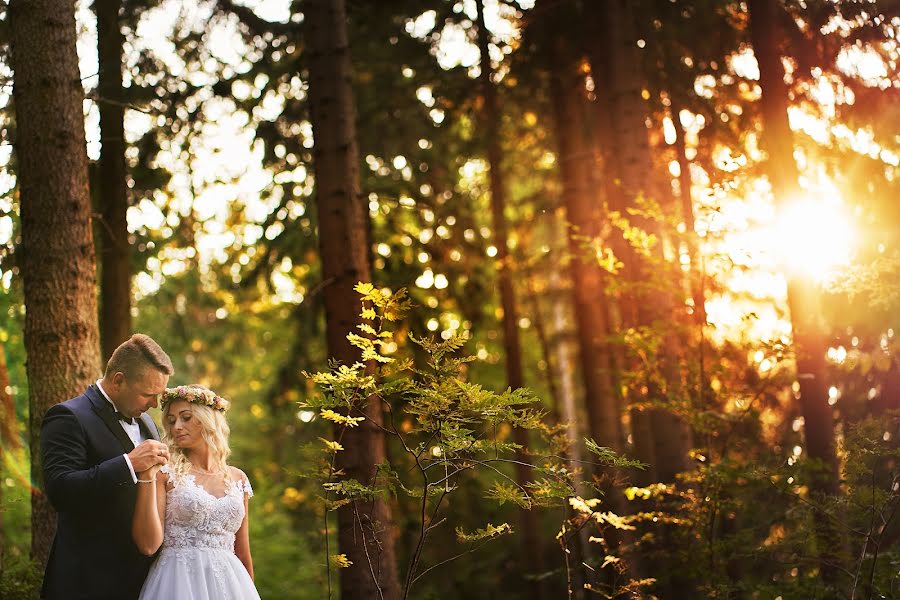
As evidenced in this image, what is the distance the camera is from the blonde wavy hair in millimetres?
5020

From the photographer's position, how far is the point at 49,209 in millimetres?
6410

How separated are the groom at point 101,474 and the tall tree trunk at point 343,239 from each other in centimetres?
216

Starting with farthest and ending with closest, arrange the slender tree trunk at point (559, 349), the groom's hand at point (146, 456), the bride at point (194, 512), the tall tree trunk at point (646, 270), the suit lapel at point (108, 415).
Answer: the slender tree trunk at point (559, 349) < the tall tree trunk at point (646, 270) < the suit lapel at point (108, 415) < the bride at point (194, 512) < the groom's hand at point (146, 456)

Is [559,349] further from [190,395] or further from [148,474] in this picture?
[148,474]

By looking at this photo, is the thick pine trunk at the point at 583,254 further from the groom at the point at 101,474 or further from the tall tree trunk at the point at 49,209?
the groom at the point at 101,474

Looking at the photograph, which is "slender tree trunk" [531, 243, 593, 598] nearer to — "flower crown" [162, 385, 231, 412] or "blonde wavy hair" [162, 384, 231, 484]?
"blonde wavy hair" [162, 384, 231, 484]

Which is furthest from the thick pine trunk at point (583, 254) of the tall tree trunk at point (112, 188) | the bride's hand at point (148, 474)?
the bride's hand at point (148, 474)

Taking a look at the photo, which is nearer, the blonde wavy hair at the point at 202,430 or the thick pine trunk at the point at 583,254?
the blonde wavy hair at the point at 202,430

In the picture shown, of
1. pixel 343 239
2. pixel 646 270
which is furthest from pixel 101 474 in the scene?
pixel 646 270

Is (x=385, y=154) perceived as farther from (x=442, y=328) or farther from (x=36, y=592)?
(x=36, y=592)

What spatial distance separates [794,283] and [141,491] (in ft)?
20.8

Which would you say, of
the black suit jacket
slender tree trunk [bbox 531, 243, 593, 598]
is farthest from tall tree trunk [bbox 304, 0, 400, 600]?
slender tree trunk [bbox 531, 243, 593, 598]

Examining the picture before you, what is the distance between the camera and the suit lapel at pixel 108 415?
487 centimetres

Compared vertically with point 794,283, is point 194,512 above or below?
below
